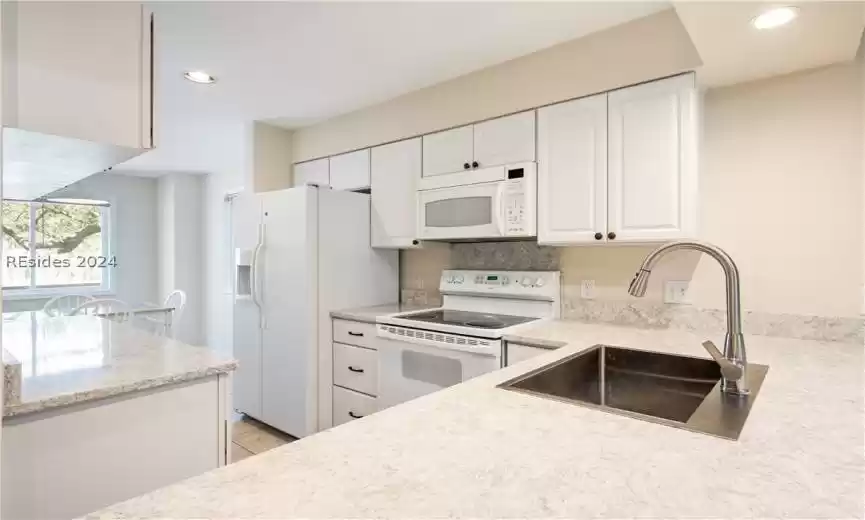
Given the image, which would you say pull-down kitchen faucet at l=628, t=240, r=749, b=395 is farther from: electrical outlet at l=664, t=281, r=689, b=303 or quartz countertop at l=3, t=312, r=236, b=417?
quartz countertop at l=3, t=312, r=236, b=417

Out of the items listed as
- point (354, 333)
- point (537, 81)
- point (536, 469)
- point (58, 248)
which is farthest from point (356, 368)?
point (58, 248)

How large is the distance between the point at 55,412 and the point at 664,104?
2420 mm

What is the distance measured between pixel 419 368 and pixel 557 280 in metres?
0.91

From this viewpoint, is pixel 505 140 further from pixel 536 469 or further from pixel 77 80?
pixel 536 469

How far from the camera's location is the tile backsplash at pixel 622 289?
193 centimetres

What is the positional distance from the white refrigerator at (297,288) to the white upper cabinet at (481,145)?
2.19ft

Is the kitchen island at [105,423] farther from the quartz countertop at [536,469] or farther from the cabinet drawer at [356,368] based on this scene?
the cabinet drawer at [356,368]

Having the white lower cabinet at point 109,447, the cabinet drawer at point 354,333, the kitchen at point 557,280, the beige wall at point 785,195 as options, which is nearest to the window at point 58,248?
the kitchen at point 557,280

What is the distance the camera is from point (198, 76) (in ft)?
8.97

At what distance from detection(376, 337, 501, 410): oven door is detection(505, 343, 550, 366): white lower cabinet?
0.17 feet

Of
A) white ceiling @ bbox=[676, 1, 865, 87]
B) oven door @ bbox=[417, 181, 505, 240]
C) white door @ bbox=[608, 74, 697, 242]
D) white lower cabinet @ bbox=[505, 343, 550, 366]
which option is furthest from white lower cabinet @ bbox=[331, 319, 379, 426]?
white ceiling @ bbox=[676, 1, 865, 87]

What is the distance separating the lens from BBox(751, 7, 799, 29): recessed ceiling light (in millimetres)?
1423

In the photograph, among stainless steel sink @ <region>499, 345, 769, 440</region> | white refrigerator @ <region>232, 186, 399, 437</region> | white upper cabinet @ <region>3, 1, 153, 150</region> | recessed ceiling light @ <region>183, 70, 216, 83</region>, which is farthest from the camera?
white refrigerator @ <region>232, 186, 399, 437</region>

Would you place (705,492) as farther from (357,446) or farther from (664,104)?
(664,104)
